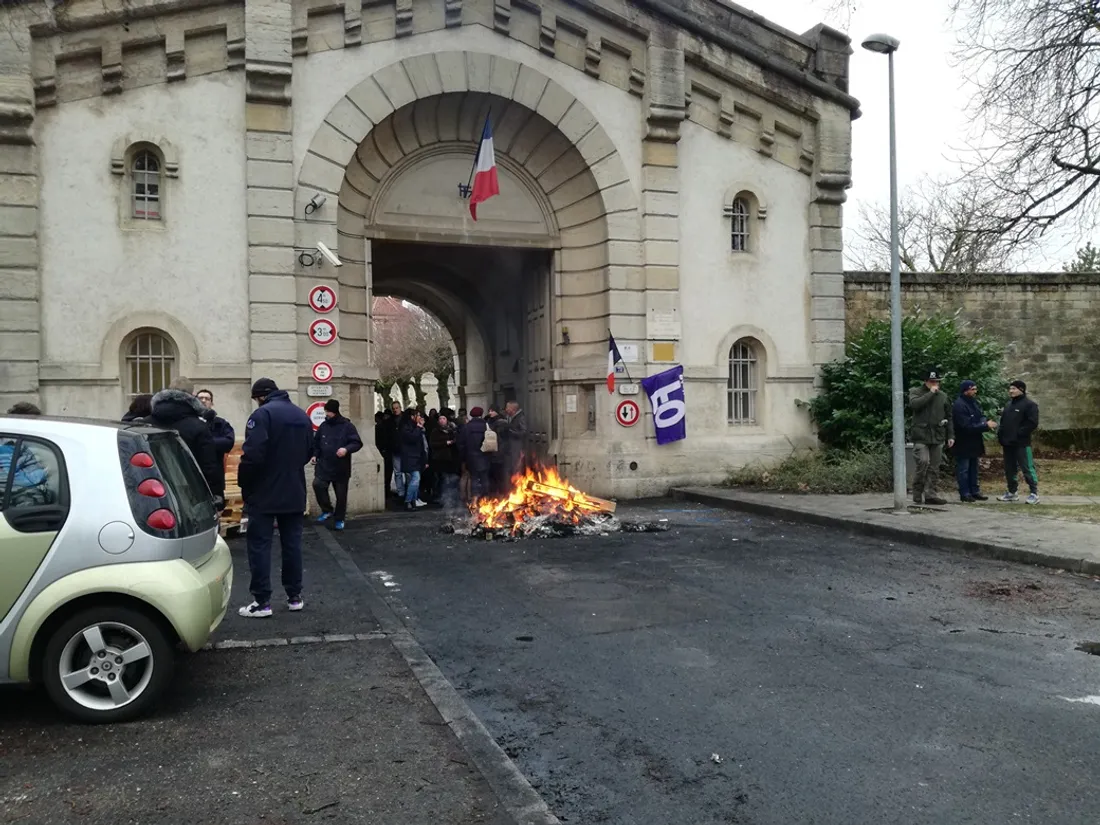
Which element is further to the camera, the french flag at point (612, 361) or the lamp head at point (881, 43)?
the french flag at point (612, 361)

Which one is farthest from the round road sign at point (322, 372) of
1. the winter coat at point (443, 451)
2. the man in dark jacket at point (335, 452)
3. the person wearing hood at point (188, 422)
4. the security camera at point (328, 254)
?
the person wearing hood at point (188, 422)

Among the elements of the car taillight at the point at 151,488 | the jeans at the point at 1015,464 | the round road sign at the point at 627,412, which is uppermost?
the round road sign at the point at 627,412

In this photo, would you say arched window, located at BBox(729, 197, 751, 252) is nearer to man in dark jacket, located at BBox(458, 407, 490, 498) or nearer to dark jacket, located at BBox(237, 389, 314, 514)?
man in dark jacket, located at BBox(458, 407, 490, 498)

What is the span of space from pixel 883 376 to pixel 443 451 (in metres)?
8.19

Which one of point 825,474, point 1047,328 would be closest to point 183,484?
point 825,474

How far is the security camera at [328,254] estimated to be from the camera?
13547 mm

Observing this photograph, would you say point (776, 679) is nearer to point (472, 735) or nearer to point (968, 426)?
point (472, 735)

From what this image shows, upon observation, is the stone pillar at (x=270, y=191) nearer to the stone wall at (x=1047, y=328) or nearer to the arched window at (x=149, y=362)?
the arched window at (x=149, y=362)

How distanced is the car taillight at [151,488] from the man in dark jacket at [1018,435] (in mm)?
12059

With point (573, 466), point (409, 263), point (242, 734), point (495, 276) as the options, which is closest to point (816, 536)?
point (573, 466)

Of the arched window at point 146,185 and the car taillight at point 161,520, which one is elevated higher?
the arched window at point 146,185

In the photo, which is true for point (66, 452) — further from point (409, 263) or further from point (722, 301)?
point (409, 263)

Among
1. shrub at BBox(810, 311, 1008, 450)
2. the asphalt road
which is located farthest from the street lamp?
shrub at BBox(810, 311, 1008, 450)

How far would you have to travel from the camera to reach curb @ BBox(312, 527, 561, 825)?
3.61m
